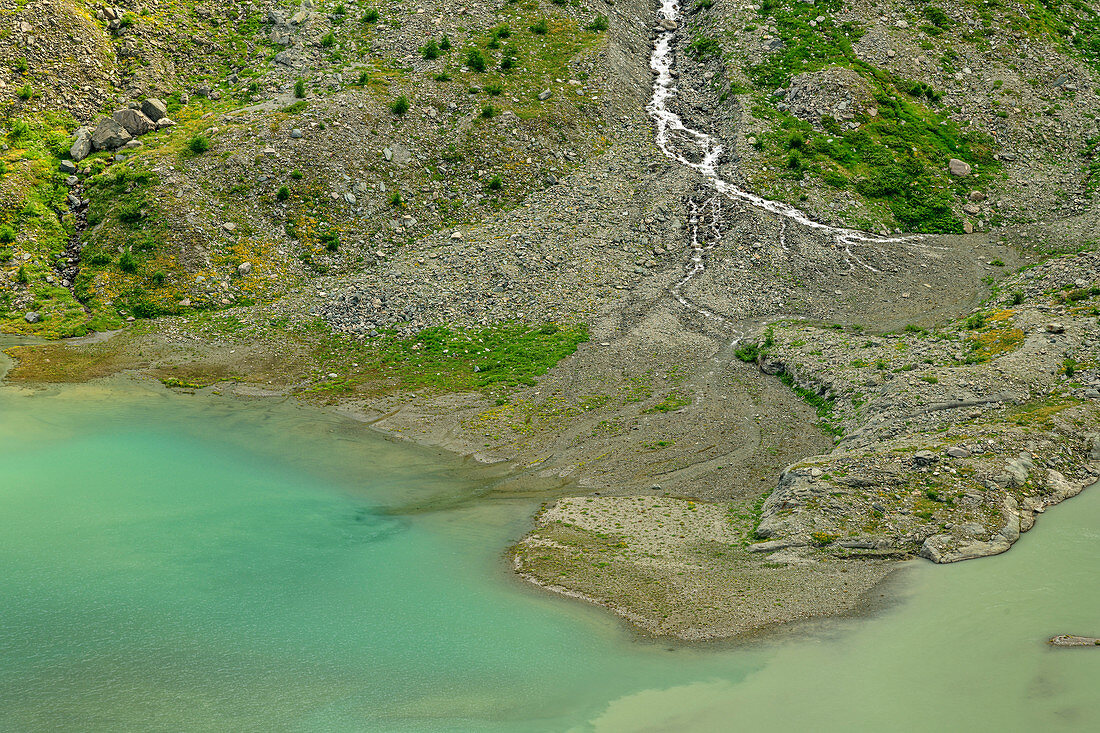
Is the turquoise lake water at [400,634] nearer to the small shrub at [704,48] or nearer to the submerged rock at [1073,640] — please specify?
the submerged rock at [1073,640]

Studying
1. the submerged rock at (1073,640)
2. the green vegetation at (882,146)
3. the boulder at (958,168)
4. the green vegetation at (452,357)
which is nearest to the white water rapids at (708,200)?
the green vegetation at (882,146)

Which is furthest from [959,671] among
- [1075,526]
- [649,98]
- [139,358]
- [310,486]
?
[649,98]

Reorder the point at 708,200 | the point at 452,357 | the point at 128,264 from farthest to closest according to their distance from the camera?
the point at 708,200 → the point at 128,264 → the point at 452,357

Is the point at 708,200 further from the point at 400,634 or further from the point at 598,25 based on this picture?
the point at 400,634

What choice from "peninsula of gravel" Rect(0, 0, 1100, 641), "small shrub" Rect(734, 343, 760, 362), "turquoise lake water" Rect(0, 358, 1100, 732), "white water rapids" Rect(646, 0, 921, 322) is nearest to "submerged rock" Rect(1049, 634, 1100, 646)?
"turquoise lake water" Rect(0, 358, 1100, 732)

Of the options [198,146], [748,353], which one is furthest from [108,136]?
[748,353]

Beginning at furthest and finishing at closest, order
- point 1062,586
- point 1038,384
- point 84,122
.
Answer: point 84,122
point 1038,384
point 1062,586

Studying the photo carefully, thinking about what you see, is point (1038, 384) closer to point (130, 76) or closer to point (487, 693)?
point (487, 693)
